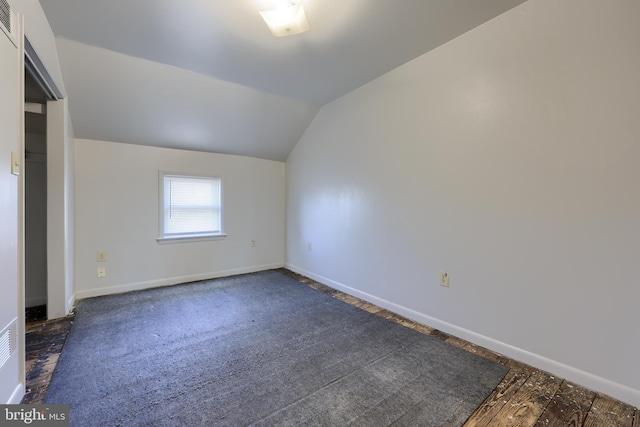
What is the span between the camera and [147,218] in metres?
3.42

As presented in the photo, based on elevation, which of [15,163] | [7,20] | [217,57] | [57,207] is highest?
[217,57]

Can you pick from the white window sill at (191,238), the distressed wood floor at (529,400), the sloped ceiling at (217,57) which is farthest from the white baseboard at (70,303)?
the sloped ceiling at (217,57)

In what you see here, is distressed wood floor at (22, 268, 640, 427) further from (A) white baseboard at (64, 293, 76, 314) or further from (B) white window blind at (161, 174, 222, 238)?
(B) white window blind at (161, 174, 222, 238)

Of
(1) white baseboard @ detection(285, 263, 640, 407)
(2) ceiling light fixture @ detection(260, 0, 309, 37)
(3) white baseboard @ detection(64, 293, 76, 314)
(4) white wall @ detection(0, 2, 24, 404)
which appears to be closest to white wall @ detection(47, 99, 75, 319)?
(3) white baseboard @ detection(64, 293, 76, 314)

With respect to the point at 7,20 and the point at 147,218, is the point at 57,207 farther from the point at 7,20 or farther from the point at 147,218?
the point at 7,20

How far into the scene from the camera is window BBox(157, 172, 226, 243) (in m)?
3.58

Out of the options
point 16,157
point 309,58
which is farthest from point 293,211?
point 16,157

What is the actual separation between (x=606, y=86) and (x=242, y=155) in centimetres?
385

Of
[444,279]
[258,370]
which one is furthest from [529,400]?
[258,370]

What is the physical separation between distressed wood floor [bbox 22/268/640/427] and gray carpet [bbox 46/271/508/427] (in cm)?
7

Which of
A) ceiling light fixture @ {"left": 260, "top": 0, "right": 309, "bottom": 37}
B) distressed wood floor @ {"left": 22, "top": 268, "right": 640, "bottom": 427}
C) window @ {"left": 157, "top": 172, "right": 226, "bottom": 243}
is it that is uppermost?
ceiling light fixture @ {"left": 260, "top": 0, "right": 309, "bottom": 37}

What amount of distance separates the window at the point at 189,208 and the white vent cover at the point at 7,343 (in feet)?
7.09

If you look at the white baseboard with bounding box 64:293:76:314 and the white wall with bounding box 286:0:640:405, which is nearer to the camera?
the white wall with bounding box 286:0:640:405

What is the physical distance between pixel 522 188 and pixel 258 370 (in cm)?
223
